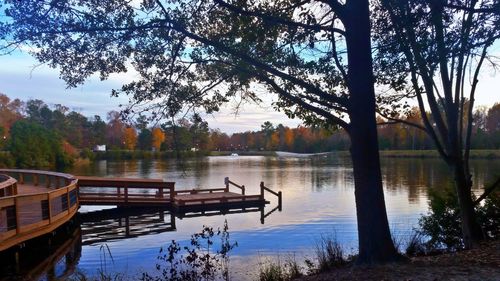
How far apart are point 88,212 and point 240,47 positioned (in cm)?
1736

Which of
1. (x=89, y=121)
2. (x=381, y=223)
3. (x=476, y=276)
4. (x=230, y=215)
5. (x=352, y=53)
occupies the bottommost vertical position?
(x=230, y=215)

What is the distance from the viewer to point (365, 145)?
20.3ft

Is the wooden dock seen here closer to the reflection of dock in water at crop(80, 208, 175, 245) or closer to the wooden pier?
the wooden pier

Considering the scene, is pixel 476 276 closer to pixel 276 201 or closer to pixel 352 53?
pixel 352 53

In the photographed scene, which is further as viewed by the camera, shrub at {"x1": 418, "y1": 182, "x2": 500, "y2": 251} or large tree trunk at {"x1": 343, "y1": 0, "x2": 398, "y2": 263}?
shrub at {"x1": 418, "y1": 182, "x2": 500, "y2": 251}

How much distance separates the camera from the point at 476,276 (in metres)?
5.10

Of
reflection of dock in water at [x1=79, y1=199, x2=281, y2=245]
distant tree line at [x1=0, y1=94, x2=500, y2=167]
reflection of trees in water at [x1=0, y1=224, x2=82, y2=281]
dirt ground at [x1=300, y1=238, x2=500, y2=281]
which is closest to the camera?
dirt ground at [x1=300, y1=238, x2=500, y2=281]

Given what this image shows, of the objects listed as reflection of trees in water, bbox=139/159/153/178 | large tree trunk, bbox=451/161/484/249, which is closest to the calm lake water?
large tree trunk, bbox=451/161/484/249

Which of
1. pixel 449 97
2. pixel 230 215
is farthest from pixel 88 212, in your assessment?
pixel 449 97

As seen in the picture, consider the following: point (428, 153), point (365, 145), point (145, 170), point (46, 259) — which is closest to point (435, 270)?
point (365, 145)

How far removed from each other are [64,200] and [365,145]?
13.0 m

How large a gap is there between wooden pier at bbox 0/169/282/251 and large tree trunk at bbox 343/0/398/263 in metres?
8.44

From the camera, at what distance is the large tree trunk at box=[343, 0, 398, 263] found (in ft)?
20.2

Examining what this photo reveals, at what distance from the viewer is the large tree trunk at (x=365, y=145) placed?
6152mm
